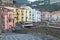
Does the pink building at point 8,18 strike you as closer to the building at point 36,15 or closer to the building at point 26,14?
the building at point 26,14

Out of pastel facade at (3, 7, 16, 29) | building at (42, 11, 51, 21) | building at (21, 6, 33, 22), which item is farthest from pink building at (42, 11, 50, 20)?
pastel facade at (3, 7, 16, 29)

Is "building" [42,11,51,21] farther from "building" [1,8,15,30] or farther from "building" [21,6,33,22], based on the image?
"building" [1,8,15,30]

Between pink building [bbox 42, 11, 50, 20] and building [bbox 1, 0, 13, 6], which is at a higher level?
building [bbox 1, 0, 13, 6]

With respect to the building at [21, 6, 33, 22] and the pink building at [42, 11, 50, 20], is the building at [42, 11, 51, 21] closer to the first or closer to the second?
the pink building at [42, 11, 50, 20]

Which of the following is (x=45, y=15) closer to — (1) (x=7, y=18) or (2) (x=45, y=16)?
(2) (x=45, y=16)

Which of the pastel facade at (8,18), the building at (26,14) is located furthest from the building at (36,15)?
the pastel facade at (8,18)

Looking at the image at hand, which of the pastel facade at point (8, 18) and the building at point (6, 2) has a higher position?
the building at point (6, 2)

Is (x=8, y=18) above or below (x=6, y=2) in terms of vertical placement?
below

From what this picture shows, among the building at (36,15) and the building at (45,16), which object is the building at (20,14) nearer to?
the building at (36,15)

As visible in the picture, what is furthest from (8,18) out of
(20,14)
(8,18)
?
(20,14)

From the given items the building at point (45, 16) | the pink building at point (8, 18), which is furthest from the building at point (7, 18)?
the building at point (45, 16)

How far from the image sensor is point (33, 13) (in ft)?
5.71

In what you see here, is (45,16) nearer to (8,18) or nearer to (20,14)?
(20,14)

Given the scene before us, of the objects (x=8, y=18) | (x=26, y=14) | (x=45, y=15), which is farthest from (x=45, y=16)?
(x=8, y=18)
